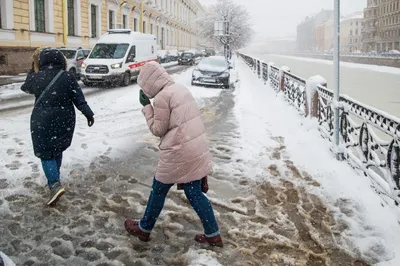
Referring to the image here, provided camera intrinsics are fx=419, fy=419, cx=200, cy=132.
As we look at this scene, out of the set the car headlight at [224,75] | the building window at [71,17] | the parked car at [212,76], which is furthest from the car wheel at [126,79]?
the building window at [71,17]

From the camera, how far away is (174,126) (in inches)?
127

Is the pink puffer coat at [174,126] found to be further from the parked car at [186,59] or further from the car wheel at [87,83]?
the parked car at [186,59]

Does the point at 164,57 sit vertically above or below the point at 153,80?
above

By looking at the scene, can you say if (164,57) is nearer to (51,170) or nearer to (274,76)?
(274,76)

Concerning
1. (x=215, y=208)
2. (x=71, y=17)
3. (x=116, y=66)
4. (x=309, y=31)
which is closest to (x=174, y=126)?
(x=215, y=208)

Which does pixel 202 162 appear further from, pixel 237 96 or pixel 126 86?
pixel 126 86

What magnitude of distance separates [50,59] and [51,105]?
0.46m

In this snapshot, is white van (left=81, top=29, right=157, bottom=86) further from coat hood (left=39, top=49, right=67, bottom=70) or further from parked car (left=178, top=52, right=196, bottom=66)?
parked car (left=178, top=52, right=196, bottom=66)

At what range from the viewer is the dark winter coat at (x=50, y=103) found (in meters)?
4.17

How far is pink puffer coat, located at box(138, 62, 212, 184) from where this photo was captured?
3.18m

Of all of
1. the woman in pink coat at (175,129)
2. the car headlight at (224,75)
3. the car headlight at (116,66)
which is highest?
the car headlight at (116,66)

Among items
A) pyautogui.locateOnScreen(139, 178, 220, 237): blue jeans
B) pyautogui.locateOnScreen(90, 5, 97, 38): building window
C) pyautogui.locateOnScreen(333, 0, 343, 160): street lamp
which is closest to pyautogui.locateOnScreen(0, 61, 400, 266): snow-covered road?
pyautogui.locateOnScreen(139, 178, 220, 237): blue jeans

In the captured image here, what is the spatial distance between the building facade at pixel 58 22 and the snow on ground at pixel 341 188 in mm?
14132

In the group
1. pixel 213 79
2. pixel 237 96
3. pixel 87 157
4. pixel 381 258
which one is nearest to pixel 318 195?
pixel 381 258
